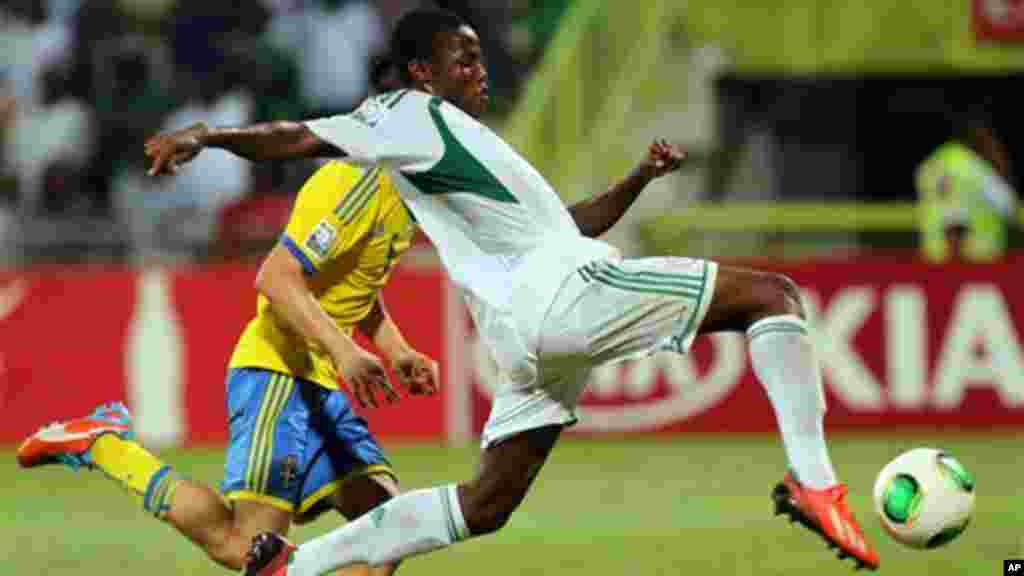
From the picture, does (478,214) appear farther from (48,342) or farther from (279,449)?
(48,342)

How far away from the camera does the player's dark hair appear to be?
6.41m

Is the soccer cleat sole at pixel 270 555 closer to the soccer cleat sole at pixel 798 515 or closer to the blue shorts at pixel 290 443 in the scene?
the blue shorts at pixel 290 443

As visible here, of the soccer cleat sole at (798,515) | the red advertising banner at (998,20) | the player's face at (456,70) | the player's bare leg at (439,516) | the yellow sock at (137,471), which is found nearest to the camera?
the soccer cleat sole at (798,515)

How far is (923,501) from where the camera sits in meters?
6.07

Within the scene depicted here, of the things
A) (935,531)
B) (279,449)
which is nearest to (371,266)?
(279,449)

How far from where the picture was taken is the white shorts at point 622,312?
5.98m

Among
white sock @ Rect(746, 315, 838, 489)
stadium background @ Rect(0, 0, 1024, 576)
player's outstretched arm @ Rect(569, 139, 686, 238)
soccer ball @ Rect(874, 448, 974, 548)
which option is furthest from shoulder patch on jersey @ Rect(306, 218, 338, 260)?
stadium background @ Rect(0, 0, 1024, 576)

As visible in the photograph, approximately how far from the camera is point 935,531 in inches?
239

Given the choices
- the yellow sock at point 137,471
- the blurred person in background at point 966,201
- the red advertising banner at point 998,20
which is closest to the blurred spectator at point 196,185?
the blurred person in background at point 966,201

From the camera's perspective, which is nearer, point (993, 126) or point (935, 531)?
point (935, 531)

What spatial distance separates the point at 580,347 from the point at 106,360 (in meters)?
8.22

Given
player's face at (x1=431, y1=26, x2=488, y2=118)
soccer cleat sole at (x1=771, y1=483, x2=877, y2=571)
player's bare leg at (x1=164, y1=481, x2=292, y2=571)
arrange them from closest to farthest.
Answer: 1. soccer cleat sole at (x1=771, y1=483, x2=877, y2=571)
2. player's face at (x1=431, y1=26, x2=488, y2=118)
3. player's bare leg at (x1=164, y1=481, x2=292, y2=571)

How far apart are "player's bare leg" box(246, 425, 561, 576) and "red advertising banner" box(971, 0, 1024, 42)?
38.0 feet

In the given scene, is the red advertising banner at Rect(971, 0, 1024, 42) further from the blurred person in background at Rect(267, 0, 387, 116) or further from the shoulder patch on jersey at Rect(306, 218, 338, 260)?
the shoulder patch on jersey at Rect(306, 218, 338, 260)
